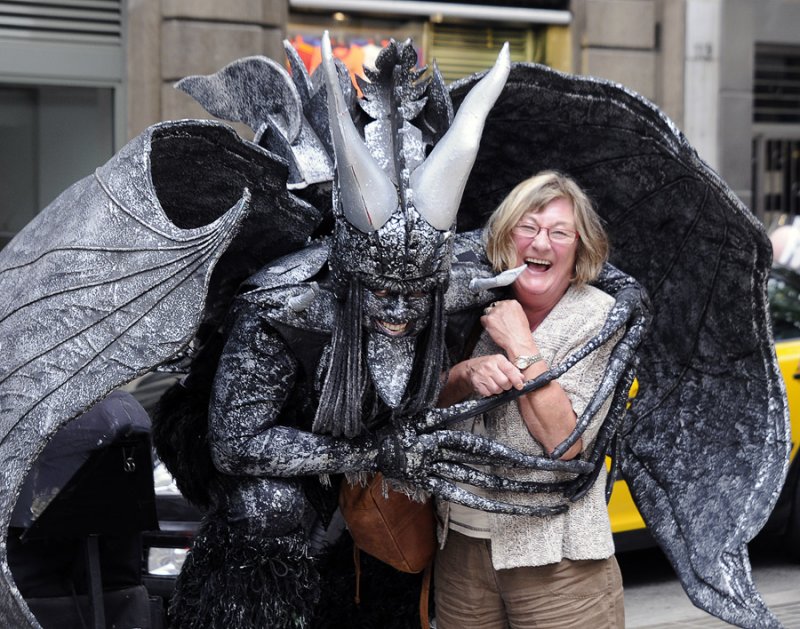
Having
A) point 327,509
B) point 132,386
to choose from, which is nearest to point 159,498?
point 132,386

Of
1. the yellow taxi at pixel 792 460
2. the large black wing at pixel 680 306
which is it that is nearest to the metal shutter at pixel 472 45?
the yellow taxi at pixel 792 460

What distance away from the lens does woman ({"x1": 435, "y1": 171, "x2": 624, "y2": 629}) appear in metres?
2.98

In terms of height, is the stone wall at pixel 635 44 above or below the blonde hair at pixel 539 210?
above

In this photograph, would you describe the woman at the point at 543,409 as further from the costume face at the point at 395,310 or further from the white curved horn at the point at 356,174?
the white curved horn at the point at 356,174

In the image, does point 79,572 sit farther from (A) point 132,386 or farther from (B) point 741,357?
(A) point 132,386

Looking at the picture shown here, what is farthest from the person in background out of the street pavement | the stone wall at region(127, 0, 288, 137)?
the stone wall at region(127, 0, 288, 137)

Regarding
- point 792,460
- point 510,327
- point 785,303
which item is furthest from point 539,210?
point 785,303

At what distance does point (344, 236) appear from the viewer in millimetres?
2666

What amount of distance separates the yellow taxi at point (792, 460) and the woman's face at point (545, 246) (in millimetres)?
2958

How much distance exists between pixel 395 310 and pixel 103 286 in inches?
24.6

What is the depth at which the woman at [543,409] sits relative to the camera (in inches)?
117

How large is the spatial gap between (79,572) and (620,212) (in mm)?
1849

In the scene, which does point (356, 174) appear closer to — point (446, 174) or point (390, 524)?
point (446, 174)

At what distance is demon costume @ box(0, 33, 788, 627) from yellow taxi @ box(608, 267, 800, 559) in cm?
235
